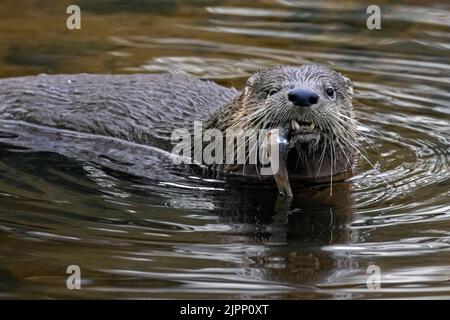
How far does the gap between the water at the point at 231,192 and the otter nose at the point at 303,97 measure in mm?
640

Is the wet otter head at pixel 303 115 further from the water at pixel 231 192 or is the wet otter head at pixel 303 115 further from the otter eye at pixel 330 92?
the water at pixel 231 192

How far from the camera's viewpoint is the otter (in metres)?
6.16

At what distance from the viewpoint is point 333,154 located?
659 centimetres

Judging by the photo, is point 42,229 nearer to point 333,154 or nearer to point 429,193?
point 333,154

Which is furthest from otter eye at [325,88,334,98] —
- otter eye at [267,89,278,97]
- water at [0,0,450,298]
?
water at [0,0,450,298]

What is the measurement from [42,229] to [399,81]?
13.4 feet

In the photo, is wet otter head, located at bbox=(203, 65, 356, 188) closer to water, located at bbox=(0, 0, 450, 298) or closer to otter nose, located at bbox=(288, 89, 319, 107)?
otter nose, located at bbox=(288, 89, 319, 107)

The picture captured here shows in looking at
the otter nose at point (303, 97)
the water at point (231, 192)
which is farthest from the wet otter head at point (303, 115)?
the water at point (231, 192)

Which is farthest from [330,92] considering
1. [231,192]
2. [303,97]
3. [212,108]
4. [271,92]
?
[212,108]

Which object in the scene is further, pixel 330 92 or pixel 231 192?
pixel 231 192

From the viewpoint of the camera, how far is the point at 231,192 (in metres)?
6.61

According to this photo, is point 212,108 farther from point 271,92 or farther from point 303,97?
point 303,97

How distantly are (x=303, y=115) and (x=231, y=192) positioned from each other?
82 centimetres

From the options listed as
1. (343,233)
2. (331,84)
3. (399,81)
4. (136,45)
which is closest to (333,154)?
(331,84)
